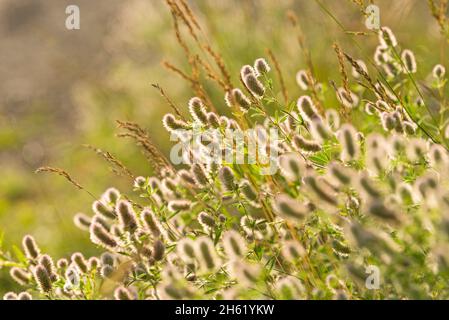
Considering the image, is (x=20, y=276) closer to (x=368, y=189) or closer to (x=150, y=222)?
(x=150, y=222)

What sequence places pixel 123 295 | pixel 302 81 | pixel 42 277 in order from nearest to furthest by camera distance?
pixel 123 295, pixel 42 277, pixel 302 81

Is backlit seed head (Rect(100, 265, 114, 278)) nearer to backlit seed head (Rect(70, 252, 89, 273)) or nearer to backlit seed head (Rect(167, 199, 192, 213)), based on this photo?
backlit seed head (Rect(70, 252, 89, 273))

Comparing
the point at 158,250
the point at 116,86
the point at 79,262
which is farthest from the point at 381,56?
the point at 116,86

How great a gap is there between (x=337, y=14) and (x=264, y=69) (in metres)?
3.54

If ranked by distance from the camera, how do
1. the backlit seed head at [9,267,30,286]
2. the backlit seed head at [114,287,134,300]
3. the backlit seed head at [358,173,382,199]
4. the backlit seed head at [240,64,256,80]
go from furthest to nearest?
the backlit seed head at [9,267,30,286]
the backlit seed head at [240,64,256,80]
the backlit seed head at [114,287,134,300]
the backlit seed head at [358,173,382,199]

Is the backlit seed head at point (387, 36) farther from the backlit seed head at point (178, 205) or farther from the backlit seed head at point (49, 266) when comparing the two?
the backlit seed head at point (49, 266)

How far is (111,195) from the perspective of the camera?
2.27m

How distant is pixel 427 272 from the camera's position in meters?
1.63

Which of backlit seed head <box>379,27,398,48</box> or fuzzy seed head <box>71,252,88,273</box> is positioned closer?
fuzzy seed head <box>71,252,88,273</box>

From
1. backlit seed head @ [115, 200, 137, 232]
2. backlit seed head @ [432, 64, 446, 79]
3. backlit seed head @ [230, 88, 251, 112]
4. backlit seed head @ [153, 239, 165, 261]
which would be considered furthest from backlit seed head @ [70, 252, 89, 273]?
Result: backlit seed head @ [432, 64, 446, 79]

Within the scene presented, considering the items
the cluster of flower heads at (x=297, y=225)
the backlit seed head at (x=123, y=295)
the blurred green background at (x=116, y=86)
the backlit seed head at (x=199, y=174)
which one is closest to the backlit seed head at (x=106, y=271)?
the cluster of flower heads at (x=297, y=225)

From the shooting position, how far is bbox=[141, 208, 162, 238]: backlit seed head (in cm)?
200

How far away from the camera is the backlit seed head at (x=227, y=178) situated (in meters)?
2.04

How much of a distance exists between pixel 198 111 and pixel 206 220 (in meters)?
0.32
